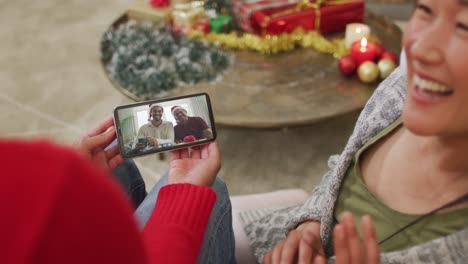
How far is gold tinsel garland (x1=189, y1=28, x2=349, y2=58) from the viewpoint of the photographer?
177 cm

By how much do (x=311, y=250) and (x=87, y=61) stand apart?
1.77 m

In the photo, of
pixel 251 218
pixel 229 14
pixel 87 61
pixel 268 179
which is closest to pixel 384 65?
pixel 268 179

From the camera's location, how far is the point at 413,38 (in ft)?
2.24

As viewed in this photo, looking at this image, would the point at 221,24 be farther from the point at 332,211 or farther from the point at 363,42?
the point at 332,211

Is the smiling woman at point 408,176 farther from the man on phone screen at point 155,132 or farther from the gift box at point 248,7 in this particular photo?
the gift box at point 248,7

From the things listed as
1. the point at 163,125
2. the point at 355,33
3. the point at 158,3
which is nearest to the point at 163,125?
the point at 163,125

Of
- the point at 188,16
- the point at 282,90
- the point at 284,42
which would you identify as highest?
the point at 188,16

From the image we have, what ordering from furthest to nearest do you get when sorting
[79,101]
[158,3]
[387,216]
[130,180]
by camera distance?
[79,101]
[158,3]
[130,180]
[387,216]

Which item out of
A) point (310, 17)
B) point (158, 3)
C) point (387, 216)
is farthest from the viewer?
point (158, 3)

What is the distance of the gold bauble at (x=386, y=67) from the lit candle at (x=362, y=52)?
0.05 m

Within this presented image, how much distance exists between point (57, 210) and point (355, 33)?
1597 millimetres

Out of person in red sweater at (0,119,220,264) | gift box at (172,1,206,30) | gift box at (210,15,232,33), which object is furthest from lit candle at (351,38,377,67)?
person in red sweater at (0,119,220,264)

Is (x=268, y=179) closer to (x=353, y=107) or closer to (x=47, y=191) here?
(x=353, y=107)

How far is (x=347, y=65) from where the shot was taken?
1618 mm
